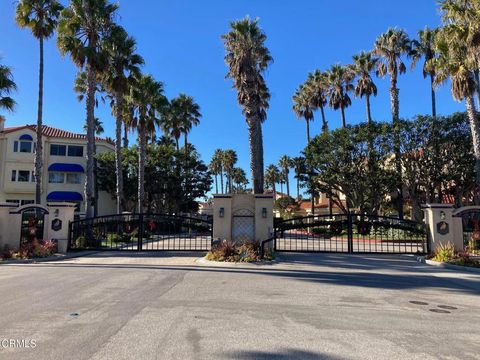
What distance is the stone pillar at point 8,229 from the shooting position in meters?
18.3

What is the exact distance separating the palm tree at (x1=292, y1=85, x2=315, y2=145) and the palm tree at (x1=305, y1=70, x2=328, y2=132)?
78 centimetres

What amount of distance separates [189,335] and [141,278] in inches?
231

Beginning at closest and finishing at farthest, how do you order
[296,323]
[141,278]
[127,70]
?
[296,323] → [141,278] → [127,70]

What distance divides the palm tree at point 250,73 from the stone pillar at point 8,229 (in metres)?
11.7

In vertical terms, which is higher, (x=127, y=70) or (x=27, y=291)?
(x=127, y=70)

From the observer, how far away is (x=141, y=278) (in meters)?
11.3

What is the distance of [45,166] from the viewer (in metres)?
42.8

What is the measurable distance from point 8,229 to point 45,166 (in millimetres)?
26617

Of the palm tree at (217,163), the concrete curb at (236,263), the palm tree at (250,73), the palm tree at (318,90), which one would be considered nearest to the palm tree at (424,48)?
the palm tree at (318,90)

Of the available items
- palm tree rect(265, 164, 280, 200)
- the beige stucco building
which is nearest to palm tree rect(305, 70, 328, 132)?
the beige stucco building

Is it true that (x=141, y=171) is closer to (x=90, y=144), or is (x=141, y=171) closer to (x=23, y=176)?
(x=90, y=144)

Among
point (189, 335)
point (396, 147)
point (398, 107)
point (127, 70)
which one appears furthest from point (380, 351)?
point (398, 107)

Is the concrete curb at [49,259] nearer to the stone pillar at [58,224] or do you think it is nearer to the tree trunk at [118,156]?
the stone pillar at [58,224]

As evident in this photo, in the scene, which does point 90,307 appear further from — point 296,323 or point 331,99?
point 331,99
